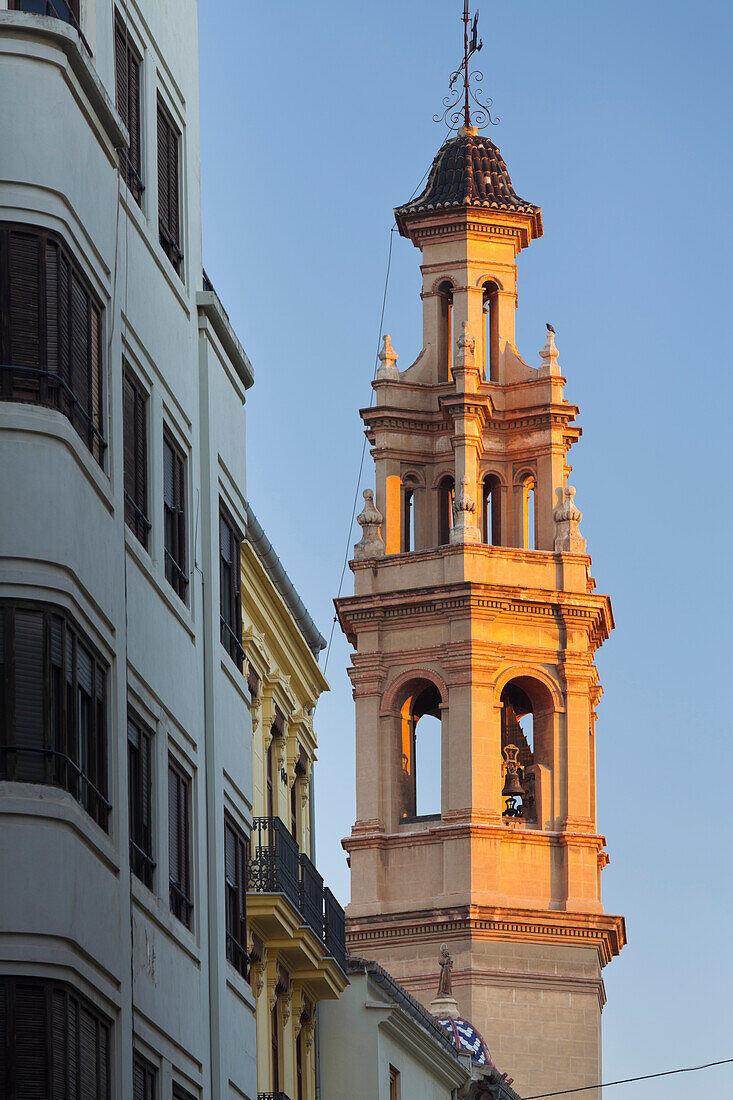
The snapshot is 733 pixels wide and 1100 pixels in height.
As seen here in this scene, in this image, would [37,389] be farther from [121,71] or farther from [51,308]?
[121,71]

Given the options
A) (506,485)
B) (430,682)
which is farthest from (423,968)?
(506,485)

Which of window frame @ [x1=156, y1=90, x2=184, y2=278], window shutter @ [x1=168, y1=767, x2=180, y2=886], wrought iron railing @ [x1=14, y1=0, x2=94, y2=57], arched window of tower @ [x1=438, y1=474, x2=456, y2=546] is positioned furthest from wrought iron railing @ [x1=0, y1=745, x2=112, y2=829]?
arched window of tower @ [x1=438, y1=474, x2=456, y2=546]

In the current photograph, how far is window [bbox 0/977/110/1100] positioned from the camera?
2495 centimetres

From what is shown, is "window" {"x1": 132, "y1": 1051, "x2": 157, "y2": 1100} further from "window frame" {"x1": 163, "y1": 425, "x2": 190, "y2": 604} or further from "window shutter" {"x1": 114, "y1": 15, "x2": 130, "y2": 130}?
"window shutter" {"x1": 114, "y1": 15, "x2": 130, "y2": 130}

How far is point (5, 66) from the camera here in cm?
2777

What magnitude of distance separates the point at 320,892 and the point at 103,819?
1585 centimetres

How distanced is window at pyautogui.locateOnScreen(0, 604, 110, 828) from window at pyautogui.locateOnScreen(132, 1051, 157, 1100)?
3040mm

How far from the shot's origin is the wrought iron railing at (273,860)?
39.8m

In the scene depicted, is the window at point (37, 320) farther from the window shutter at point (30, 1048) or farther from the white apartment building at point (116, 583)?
the window shutter at point (30, 1048)

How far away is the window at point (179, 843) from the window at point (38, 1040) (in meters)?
5.36

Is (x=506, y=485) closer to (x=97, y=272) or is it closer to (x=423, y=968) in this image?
(x=423, y=968)

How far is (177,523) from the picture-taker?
32.7m

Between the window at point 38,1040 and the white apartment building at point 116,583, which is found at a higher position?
the white apartment building at point 116,583

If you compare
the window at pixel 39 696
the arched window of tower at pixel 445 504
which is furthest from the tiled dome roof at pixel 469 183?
the window at pixel 39 696
